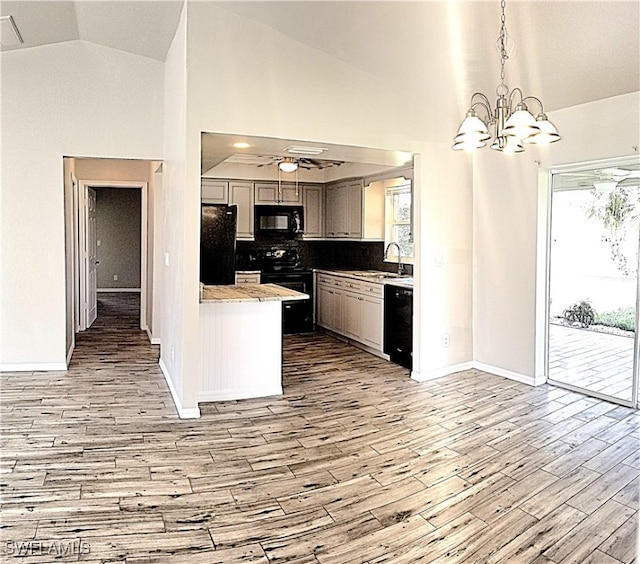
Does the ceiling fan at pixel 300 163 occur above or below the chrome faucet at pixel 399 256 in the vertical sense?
above

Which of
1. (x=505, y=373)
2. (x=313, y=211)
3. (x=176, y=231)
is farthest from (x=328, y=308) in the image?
(x=176, y=231)

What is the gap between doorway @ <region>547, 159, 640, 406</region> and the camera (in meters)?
4.73

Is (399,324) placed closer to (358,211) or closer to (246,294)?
(246,294)

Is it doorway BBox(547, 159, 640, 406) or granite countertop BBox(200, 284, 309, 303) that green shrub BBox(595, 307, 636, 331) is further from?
granite countertop BBox(200, 284, 309, 303)

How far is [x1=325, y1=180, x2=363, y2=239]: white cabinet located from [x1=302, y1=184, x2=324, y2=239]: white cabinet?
3.7 inches

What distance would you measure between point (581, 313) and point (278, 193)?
4655 mm

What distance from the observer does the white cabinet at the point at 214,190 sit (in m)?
7.95

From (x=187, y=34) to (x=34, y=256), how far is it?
2.94 metres

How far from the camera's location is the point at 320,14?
4020 mm

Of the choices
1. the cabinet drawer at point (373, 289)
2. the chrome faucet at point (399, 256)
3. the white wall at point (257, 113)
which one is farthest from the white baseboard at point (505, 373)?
the chrome faucet at point (399, 256)

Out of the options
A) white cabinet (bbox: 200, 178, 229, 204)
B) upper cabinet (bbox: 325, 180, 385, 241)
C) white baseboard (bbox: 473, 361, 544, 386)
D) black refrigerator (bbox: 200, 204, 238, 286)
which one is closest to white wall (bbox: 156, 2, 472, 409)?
black refrigerator (bbox: 200, 204, 238, 286)

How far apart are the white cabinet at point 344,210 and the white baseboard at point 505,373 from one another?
2.68 meters

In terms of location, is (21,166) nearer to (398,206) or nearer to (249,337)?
(249,337)

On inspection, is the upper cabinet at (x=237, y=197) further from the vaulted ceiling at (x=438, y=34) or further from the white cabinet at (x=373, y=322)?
the vaulted ceiling at (x=438, y=34)
